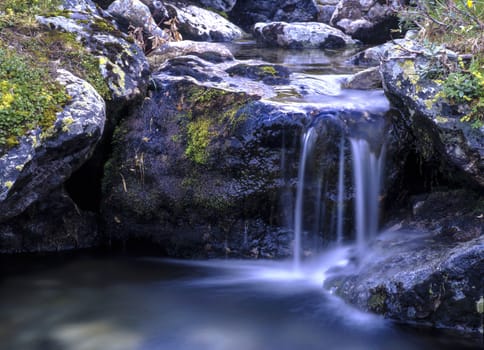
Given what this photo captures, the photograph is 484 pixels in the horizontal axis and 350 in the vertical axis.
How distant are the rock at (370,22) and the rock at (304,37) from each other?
25.0 inches

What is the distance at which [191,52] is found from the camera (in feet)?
29.7

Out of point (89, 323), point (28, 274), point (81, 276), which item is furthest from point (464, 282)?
point (28, 274)

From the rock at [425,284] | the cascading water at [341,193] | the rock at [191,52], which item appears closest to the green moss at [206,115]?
the cascading water at [341,193]

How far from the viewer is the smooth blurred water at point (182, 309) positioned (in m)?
4.36

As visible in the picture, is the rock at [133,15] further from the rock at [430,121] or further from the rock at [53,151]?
the rock at [430,121]

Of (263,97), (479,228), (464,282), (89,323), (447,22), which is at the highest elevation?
(447,22)

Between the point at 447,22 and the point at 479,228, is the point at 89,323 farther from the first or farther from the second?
the point at 447,22

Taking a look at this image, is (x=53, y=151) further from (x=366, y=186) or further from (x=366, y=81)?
(x=366, y=81)

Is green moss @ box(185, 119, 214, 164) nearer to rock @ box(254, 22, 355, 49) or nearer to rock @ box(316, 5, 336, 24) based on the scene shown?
rock @ box(254, 22, 355, 49)

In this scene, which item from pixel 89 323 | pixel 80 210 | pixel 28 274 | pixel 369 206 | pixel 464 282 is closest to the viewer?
pixel 464 282

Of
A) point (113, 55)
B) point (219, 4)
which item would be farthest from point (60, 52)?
point (219, 4)

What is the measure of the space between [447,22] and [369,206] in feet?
8.17

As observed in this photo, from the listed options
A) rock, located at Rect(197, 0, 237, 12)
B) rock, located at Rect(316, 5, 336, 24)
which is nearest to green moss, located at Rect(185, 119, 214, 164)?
rock, located at Rect(197, 0, 237, 12)

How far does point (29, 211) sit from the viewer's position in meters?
6.02
